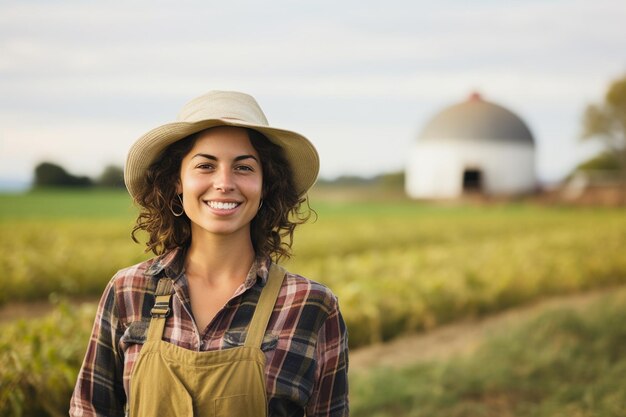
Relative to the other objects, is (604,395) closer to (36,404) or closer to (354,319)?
(354,319)

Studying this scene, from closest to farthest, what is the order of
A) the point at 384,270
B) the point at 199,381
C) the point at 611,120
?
the point at 199,381
the point at 384,270
the point at 611,120

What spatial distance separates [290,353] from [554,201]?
30.2m

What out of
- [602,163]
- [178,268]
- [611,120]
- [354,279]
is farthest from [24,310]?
[602,163]

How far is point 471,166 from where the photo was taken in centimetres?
3569

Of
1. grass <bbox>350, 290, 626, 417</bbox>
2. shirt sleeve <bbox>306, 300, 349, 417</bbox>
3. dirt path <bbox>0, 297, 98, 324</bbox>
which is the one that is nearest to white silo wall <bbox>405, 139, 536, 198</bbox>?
dirt path <bbox>0, 297, 98, 324</bbox>

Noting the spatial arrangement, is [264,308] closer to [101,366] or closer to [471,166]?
[101,366]

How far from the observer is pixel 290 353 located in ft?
5.30

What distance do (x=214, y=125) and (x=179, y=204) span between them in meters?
0.30

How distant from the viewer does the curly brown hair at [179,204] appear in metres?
1.78

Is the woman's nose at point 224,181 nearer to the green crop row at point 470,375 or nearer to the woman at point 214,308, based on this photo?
the woman at point 214,308

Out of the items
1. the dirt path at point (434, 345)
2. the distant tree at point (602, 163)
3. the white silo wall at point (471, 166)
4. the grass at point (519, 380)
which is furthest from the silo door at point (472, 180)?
the grass at point (519, 380)

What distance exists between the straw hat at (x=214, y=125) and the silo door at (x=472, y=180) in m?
34.8

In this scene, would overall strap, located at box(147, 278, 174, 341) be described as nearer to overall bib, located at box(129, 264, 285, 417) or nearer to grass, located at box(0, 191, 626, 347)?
overall bib, located at box(129, 264, 285, 417)

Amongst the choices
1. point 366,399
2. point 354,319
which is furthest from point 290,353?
point 354,319
